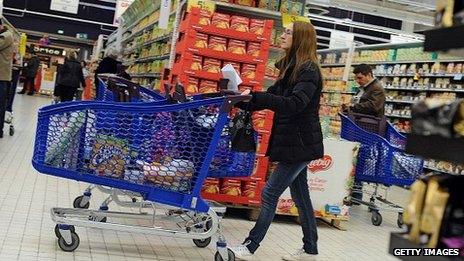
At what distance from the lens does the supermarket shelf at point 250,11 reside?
229 inches

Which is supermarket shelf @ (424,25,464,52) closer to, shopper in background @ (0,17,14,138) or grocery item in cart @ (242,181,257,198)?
grocery item in cart @ (242,181,257,198)

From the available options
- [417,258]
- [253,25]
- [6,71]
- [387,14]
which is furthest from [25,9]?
[417,258]

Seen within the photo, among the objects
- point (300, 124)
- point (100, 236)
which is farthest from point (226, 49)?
point (100, 236)

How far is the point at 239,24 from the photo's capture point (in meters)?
5.43

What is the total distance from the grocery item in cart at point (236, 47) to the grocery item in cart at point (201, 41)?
0.71 feet

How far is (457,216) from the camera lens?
142cm

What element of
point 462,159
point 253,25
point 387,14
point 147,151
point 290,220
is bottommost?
point 290,220

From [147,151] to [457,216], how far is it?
2.28 metres

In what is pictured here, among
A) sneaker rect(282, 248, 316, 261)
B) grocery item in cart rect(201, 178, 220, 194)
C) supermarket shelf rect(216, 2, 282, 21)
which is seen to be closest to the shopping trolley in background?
supermarket shelf rect(216, 2, 282, 21)

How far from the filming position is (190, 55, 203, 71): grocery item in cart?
17.5 feet

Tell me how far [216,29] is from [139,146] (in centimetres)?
216

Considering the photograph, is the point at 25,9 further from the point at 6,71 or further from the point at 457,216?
the point at 457,216

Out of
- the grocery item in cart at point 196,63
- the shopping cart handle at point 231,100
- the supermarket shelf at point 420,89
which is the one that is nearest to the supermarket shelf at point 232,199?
the grocery item in cart at point 196,63

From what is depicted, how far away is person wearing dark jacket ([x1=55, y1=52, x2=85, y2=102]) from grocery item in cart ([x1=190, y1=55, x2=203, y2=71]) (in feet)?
27.4
